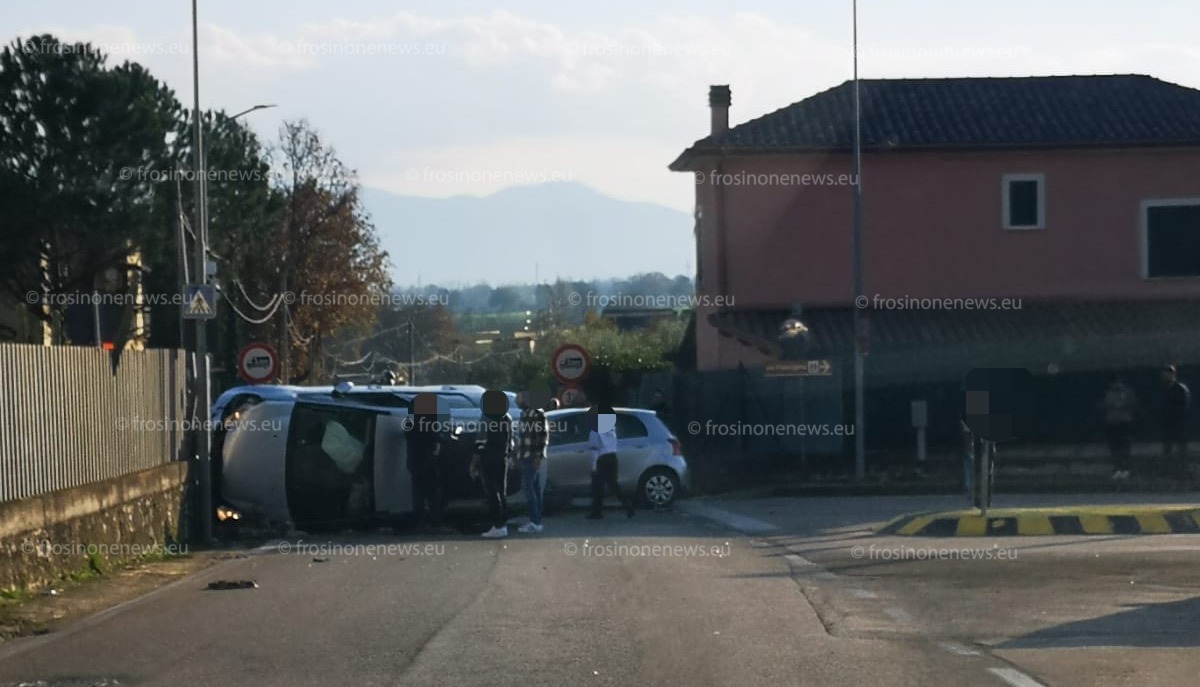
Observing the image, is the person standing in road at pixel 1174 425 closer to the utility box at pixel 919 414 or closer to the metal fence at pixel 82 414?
the utility box at pixel 919 414

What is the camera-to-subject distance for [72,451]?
47.3 ft

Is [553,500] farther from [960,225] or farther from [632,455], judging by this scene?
[960,225]

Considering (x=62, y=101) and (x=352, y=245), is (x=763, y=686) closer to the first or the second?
(x=62, y=101)

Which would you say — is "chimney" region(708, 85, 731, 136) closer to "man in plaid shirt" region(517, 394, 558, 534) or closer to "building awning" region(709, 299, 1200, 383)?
"building awning" region(709, 299, 1200, 383)

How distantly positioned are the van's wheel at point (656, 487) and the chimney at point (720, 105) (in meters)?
14.6

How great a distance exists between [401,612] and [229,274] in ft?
117

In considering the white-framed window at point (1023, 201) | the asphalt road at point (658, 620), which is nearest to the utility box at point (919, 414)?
the white-framed window at point (1023, 201)

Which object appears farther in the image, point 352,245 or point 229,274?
point 352,245

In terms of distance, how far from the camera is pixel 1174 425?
2633 centimetres

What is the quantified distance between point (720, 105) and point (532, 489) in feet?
62.8

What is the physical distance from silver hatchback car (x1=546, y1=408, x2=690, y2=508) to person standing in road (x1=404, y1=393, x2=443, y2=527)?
442 cm

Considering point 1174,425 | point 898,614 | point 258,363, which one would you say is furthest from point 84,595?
point 1174,425

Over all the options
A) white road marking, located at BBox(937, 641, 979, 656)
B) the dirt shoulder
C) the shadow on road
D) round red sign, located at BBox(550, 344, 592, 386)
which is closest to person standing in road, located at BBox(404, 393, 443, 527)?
the dirt shoulder

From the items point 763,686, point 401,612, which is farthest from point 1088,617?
point 401,612
